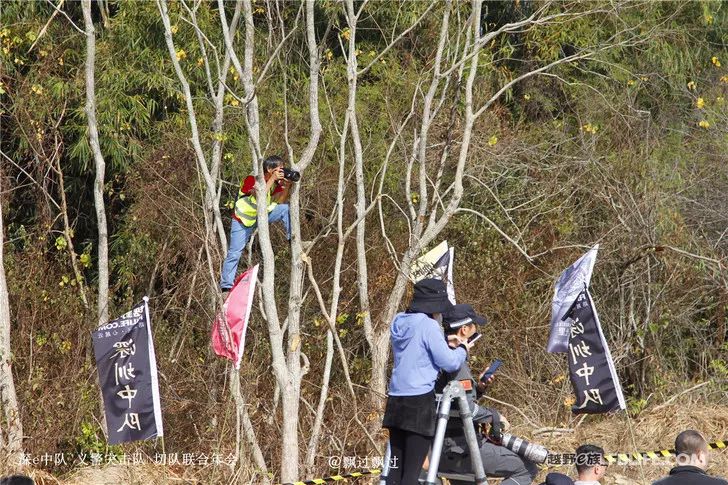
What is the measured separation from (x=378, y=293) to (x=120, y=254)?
9.65ft

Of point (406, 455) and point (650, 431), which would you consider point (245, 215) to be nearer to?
point (406, 455)

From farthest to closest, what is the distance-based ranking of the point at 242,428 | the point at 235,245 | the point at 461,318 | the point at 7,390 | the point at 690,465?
the point at 7,390, the point at 235,245, the point at 242,428, the point at 461,318, the point at 690,465

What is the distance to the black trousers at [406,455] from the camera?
21.1 ft

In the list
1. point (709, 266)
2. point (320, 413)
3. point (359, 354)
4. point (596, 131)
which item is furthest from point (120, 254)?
point (709, 266)

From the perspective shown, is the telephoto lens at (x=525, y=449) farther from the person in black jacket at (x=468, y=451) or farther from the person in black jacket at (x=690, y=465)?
the person in black jacket at (x=690, y=465)

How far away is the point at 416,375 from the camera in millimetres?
6430

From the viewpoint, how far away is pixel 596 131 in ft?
40.0

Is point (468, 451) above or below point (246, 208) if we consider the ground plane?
below

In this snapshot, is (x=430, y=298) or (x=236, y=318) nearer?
(x=430, y=298)

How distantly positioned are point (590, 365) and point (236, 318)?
2.79 meters

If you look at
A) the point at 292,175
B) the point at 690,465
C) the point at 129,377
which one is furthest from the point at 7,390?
the point at 690,465

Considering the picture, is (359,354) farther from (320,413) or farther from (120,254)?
(120,254)

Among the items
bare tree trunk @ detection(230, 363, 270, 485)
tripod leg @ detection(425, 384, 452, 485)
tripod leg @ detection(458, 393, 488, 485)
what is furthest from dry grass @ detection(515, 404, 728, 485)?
tripod leg @ detection(425, 384, 452, 485)

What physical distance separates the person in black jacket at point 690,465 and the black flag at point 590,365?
2.77 meters
